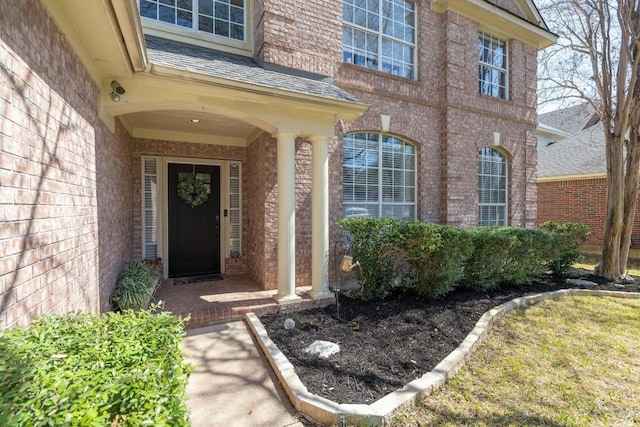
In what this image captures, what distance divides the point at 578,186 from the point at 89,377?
1518 centimetres

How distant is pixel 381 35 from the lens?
22.6 feet

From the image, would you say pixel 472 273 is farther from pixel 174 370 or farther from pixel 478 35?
pixel 478 35

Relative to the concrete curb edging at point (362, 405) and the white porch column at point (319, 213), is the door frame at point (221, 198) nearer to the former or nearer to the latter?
the white porch column at point (319, 213)

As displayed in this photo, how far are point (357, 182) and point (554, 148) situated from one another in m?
13.8

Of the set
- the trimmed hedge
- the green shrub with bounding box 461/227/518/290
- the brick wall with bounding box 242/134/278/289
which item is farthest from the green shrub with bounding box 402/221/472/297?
the brick wall with bounding box 242/134/278/289

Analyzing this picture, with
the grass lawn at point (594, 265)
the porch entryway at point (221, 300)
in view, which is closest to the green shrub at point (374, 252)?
the porch entryway at point (221, 300)

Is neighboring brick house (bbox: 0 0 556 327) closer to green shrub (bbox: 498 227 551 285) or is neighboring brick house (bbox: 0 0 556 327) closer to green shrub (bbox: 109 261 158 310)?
green shrub (bbox: 109 261 158 310)

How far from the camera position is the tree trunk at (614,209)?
7086mm

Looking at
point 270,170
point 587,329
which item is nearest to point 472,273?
point 587,329

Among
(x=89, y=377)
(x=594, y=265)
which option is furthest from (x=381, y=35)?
(x=594, y=265)

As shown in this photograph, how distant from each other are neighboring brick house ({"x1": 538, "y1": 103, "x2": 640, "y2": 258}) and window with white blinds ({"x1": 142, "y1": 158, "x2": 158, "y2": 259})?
1221 centimetres

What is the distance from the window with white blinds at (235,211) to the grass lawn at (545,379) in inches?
190

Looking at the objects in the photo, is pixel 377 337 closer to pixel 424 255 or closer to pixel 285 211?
pixel 424 255

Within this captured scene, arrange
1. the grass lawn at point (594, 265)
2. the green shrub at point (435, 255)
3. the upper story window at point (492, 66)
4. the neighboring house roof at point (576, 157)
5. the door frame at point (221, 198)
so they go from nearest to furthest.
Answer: the green shrub at point (435, 255) < the door frame at point (221, 198) < the upper story window at point (492, 66) < the grass lawn at point (594, 265) < the neighboring house roof at point (576, 157)
